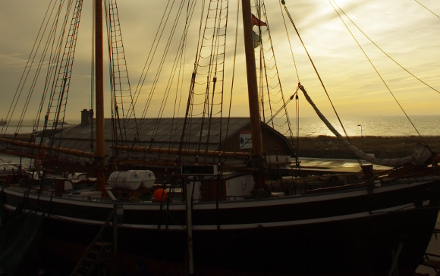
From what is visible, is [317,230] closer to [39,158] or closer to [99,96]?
[99,96]

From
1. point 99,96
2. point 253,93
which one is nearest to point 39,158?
point 99,96

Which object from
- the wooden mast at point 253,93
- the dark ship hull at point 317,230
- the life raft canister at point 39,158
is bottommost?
the dark ship hull at point 317,230

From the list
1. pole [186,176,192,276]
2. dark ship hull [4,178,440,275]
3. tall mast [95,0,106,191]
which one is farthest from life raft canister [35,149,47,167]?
pole [186,176,192,276]

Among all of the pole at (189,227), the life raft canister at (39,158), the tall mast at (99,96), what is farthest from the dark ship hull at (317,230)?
the life raft canister at (39,158)

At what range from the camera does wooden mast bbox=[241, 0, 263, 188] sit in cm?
1185

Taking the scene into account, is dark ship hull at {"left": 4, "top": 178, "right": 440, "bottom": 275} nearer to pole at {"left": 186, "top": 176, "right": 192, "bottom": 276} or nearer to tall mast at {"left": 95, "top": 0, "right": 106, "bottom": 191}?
pole at {"left": 186, "top": 176, "right": 192, "bottom": 276}

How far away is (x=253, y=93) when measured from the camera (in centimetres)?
1203

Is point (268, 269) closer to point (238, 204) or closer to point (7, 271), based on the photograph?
point (238, 204)

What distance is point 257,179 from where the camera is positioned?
468 inches

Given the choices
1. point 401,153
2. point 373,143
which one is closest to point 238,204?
point 401,153

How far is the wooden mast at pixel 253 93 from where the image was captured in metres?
11.9

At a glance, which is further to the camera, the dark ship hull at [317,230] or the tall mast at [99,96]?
the tall mast at [99,96]

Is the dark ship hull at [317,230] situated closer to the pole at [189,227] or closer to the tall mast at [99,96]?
the pole at [189,227]

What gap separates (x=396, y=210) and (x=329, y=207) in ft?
5.78
